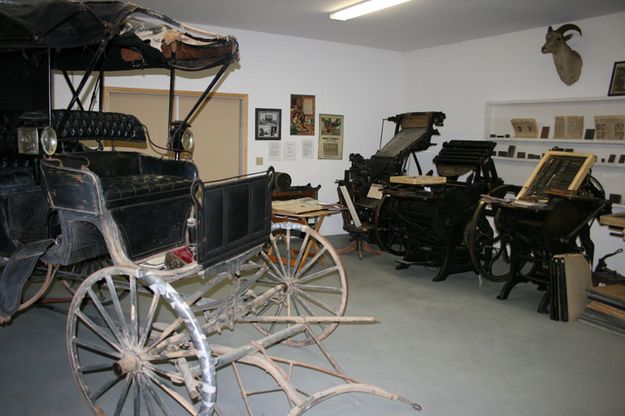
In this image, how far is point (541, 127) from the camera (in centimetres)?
688

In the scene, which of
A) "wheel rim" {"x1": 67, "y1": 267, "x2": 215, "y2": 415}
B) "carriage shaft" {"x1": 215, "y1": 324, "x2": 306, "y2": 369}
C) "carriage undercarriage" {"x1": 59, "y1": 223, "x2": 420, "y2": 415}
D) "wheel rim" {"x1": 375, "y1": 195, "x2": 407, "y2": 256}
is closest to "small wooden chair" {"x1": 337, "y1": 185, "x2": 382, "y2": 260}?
"wheel rim" {"x1": 375, "y1": 195, "x2": 407, "y2": 256}

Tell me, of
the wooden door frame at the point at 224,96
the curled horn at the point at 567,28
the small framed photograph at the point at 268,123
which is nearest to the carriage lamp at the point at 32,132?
the wooden door frame at the point at 224,96

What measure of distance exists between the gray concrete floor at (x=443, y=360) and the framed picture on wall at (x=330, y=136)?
3457 mm

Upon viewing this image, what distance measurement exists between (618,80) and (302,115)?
4.22 meters

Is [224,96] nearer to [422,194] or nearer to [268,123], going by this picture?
[268,123]

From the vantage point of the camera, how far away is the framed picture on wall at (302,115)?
7.95m

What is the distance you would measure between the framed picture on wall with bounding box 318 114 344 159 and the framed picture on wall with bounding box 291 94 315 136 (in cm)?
19

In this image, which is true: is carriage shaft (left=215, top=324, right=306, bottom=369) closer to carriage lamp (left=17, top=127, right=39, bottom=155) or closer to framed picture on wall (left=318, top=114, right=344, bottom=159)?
carriage lamp (left=17, top=127, right=39, bottom=155)

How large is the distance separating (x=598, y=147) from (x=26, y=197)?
6.11 metres

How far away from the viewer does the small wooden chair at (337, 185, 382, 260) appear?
6.87m

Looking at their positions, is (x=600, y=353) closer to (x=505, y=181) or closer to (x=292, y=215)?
(x=292, y=215)

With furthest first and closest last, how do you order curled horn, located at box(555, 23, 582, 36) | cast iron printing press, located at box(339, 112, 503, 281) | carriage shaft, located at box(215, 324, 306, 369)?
1. curled horn, located at box(555, 23, 582, 36)
2. cast iron printing press, located at box(339, 112, 503, 281)
3. carriage shaft, located at box(215, 324, 306, 369)

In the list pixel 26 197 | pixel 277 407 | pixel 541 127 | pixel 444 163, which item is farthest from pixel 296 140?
pixel 277 407

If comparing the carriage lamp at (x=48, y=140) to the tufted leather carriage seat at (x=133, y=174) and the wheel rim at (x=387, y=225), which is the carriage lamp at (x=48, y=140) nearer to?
the tufted leather carriage seat at (x=133, y=174)
